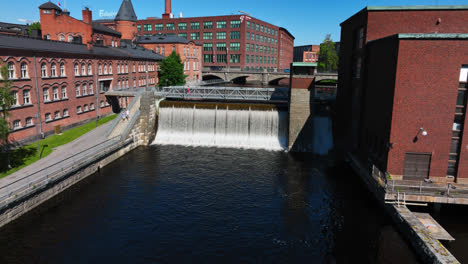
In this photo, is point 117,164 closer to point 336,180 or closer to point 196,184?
point 196,184

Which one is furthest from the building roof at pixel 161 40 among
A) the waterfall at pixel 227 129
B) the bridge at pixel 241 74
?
Answer: the waterfall at pixel 227 129

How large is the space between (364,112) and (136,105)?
26772 mm

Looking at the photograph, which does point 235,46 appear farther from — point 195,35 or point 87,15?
point 87,15

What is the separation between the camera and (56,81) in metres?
37.8

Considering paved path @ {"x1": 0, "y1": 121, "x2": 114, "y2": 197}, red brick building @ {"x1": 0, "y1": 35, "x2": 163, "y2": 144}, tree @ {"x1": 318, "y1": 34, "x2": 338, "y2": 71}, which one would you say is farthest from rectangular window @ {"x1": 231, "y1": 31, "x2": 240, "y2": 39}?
paved path @ {"x1": 0, "y1": 121, "x2": 114, "y2": 197}

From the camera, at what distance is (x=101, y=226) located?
20.5m

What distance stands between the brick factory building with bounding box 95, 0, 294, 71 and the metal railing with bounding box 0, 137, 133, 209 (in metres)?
72.3

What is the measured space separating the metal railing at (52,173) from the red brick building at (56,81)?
7.00m

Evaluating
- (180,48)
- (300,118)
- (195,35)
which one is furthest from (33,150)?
(195,35)

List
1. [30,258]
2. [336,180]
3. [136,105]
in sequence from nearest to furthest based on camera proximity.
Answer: [30,258] → [336,180] → [136,105]

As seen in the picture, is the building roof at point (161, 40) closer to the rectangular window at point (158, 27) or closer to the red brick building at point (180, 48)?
the red brick building at point (180, 48)

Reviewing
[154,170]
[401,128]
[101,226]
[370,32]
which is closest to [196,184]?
[154,170]

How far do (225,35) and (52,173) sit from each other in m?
88.3

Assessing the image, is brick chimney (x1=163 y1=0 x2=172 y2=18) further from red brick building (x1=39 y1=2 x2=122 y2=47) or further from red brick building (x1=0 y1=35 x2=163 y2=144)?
red brick building (x1=0 y1=35 x2=163 y2=144)
